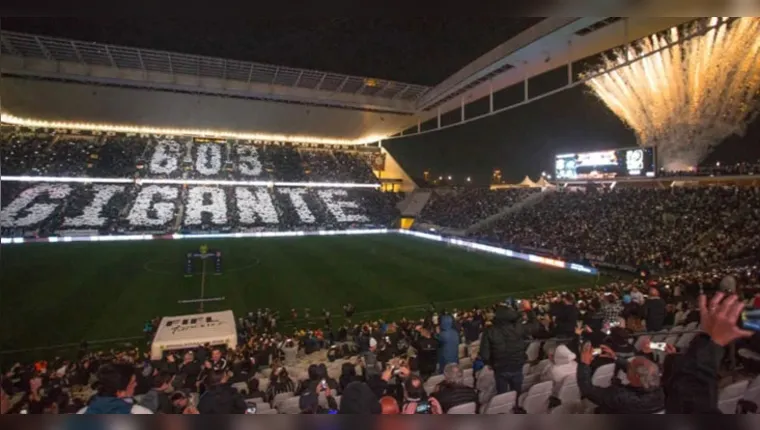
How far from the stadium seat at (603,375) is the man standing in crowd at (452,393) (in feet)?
6.50

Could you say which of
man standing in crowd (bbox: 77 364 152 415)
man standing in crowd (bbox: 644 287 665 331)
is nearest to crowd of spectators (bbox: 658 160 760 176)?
man standing in crowd (bbox: 644 287 665 331)

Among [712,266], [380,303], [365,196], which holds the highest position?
[365,196]

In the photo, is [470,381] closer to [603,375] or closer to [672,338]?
[603,375]

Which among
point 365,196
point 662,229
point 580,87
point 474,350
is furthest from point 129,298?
point 365,196

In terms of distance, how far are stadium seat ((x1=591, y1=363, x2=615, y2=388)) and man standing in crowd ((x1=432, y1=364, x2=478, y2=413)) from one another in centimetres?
198

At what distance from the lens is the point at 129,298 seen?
17.6 meters

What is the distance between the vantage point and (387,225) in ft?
162

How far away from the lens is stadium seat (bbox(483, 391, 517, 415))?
4516 millimetres

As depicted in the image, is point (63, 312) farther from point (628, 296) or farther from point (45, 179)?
point (45, 179)

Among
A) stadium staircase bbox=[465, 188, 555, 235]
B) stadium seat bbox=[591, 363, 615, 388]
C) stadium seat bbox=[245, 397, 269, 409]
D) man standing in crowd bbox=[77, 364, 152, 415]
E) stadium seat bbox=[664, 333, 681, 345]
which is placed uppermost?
stadium staircase bbox=[465, 188, 555, 235]

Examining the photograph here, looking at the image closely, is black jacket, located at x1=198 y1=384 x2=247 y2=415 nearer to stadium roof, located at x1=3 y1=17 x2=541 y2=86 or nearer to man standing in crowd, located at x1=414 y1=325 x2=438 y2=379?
man standing in crowd, located at x1=414 y1=325 x2=438 y2=379

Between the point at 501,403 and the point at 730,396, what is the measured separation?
2311mm

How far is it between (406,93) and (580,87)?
13.6 meters

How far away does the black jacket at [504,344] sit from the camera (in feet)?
17.3
